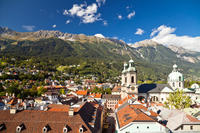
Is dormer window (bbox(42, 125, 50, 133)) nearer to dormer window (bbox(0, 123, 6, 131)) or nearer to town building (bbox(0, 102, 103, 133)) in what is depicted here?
town building (bbox(0, 102, 103, 133))

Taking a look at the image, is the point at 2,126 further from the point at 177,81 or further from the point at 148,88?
the point at 177,81

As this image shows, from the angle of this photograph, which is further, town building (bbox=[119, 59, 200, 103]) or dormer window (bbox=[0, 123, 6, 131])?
town building (bbox=[119, 59, 200, 103])

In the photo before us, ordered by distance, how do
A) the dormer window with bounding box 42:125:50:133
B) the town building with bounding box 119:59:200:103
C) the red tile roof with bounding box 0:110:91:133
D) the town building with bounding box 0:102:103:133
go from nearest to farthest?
the dormer window with bounding box 42:125:50:133, the town building with bounding box 0:102:103:133, the red tile roof with bounding box 0:110:91:133, the town building with bounding box 119:59:200:103

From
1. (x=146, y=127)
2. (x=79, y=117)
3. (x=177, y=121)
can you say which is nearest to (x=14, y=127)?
(x=79, y=117)

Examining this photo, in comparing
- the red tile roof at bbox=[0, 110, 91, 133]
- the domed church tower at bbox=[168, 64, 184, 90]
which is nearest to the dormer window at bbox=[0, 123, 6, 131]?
the red tile roof at bbox=[0, 110, 91, 133]

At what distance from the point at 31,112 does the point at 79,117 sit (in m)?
9.34

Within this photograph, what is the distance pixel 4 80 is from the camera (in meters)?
137

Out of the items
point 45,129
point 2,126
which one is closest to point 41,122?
point 45,129

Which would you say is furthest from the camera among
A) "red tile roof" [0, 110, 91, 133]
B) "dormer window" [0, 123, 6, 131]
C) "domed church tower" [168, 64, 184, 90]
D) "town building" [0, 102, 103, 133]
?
"domed church tower" [168, 64, 184, 90]

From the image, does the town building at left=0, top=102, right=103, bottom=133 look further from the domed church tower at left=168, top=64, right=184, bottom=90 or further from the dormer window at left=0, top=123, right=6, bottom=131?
the domed church tower at left=168, top=64, right=184, bottom=90

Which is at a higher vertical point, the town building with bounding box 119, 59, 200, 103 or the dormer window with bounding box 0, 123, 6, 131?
the town building with bounding box 119, 59, 200, 103

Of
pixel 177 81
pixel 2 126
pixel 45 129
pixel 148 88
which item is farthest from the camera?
pixel 177 81

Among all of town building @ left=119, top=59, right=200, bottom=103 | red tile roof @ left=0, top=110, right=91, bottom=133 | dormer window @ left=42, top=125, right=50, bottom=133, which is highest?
town building @ left=119, top=59, right=200, bottom=103

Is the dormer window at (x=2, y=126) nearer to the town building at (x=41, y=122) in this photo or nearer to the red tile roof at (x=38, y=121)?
the town building at (x=41, y=122)
